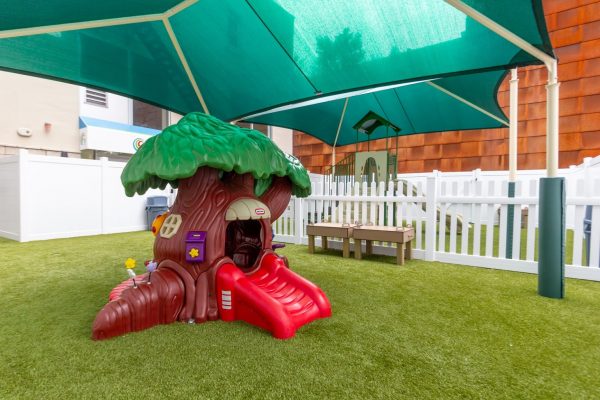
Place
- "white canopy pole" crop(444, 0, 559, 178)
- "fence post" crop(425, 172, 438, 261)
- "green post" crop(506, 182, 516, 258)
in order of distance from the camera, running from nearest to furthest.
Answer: "white canopy pole" crop(444, 0, 559, 178), "green post" crop(506, 182, 516, 258), "fence post" crop(425, 172, 438, 261)

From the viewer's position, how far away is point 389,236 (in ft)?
17.6

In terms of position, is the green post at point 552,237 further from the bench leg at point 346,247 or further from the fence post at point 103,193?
the fence post at point 103,193

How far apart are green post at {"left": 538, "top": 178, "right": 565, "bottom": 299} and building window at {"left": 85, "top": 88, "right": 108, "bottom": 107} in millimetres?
14852

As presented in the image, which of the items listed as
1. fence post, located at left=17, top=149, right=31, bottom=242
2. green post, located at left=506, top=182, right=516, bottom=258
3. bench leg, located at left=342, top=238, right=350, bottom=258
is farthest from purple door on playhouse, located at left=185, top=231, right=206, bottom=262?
fence post, located at left=17, top=149, right=31, bottom=242

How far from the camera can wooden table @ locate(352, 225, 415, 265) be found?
17.4 feet

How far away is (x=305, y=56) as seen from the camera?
4582 mm

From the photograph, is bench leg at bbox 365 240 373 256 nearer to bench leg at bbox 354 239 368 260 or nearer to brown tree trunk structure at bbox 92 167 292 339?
bench leg at bbox 354 239 368 260

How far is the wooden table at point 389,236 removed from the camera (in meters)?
5.31

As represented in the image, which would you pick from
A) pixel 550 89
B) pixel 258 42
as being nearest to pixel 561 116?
pixel 550 89

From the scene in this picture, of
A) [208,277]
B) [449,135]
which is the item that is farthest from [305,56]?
[449,135]

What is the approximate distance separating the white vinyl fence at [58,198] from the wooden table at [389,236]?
7499mm

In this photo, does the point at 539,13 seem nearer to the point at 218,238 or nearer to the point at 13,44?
the point at 218,238

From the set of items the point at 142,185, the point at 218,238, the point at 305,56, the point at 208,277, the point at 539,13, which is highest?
the point at 305,56

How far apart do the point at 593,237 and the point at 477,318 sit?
281 centimetres
